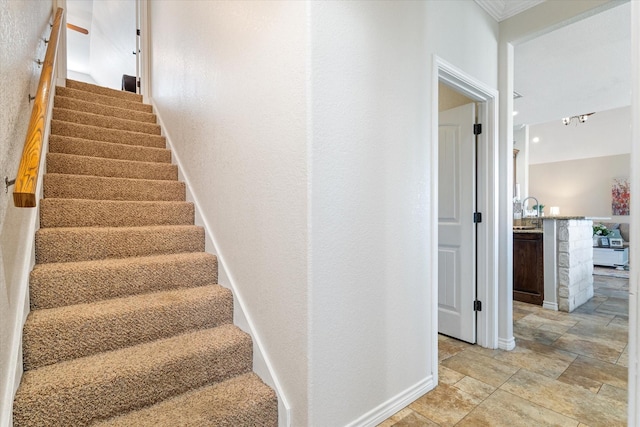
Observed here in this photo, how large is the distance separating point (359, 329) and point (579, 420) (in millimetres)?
1294

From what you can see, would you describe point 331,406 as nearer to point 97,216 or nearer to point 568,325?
point 97,216

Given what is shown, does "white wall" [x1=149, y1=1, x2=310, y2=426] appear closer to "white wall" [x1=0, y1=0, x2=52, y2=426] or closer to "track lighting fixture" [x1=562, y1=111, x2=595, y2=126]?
"white wall" [x1=0, y1=0, x2=52, y2=426]

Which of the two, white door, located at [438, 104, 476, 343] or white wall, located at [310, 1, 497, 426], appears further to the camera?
white door, located at [438, 104, 476, 343]

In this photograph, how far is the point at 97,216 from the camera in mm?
2143

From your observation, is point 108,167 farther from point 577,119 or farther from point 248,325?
point 577,119

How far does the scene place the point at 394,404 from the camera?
169 cm

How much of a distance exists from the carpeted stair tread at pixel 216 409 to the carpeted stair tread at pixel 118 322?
13.8 inches

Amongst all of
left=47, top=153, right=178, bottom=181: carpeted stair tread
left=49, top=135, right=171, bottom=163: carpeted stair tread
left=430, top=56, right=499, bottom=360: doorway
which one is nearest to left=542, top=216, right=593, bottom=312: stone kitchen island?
left=430, top=56, right=499, bottom=360: doorway

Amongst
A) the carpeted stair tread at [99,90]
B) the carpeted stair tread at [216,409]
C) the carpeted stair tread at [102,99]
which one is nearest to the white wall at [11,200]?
the carpeted stair tread at [216,409]

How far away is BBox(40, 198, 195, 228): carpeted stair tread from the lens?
1.99 m

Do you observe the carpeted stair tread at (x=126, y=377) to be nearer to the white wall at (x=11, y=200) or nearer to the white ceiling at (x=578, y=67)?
the white wall at (x=11, y=200)

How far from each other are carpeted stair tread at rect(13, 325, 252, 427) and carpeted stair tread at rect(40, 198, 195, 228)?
1.01 m

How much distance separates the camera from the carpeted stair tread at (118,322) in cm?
136

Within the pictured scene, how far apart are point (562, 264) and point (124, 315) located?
4.26m
